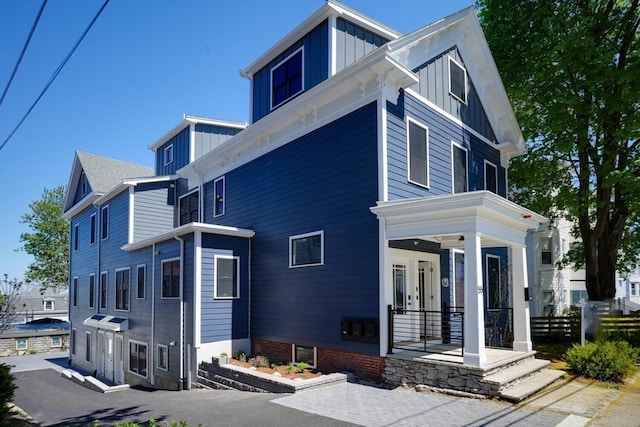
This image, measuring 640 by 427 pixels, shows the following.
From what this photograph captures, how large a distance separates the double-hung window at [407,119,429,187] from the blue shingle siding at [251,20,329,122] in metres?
2.89

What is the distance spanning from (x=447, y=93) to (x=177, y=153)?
13.2 metres

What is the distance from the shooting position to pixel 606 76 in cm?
1511

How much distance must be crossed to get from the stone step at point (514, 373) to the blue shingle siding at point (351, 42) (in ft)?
28.0

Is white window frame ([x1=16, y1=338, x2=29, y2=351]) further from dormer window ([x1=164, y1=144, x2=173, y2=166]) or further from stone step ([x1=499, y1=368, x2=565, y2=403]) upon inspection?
stone step ([x1=499, y1=368, x2=565, y2=403])

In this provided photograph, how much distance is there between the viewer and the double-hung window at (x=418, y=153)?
1227 centimetres

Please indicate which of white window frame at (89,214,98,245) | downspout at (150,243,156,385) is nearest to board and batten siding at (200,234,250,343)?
downspout at (150,243,156,385)

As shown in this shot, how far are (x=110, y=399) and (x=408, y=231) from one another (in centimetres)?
1007

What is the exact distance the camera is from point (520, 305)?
39.6 feet

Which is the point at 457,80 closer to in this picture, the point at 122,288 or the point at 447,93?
the point at 447,93

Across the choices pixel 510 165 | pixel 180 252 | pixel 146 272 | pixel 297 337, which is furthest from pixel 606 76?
pixel 146 272

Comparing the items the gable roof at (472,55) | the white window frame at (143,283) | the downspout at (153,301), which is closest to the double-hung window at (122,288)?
the white window frame at (143,283)

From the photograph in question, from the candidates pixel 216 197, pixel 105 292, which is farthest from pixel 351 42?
pixel 105 292

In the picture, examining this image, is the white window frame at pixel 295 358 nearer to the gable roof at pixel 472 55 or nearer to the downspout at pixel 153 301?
the downspout at pixel 153 301

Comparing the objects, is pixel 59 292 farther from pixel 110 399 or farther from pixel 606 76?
pixel 606 76
